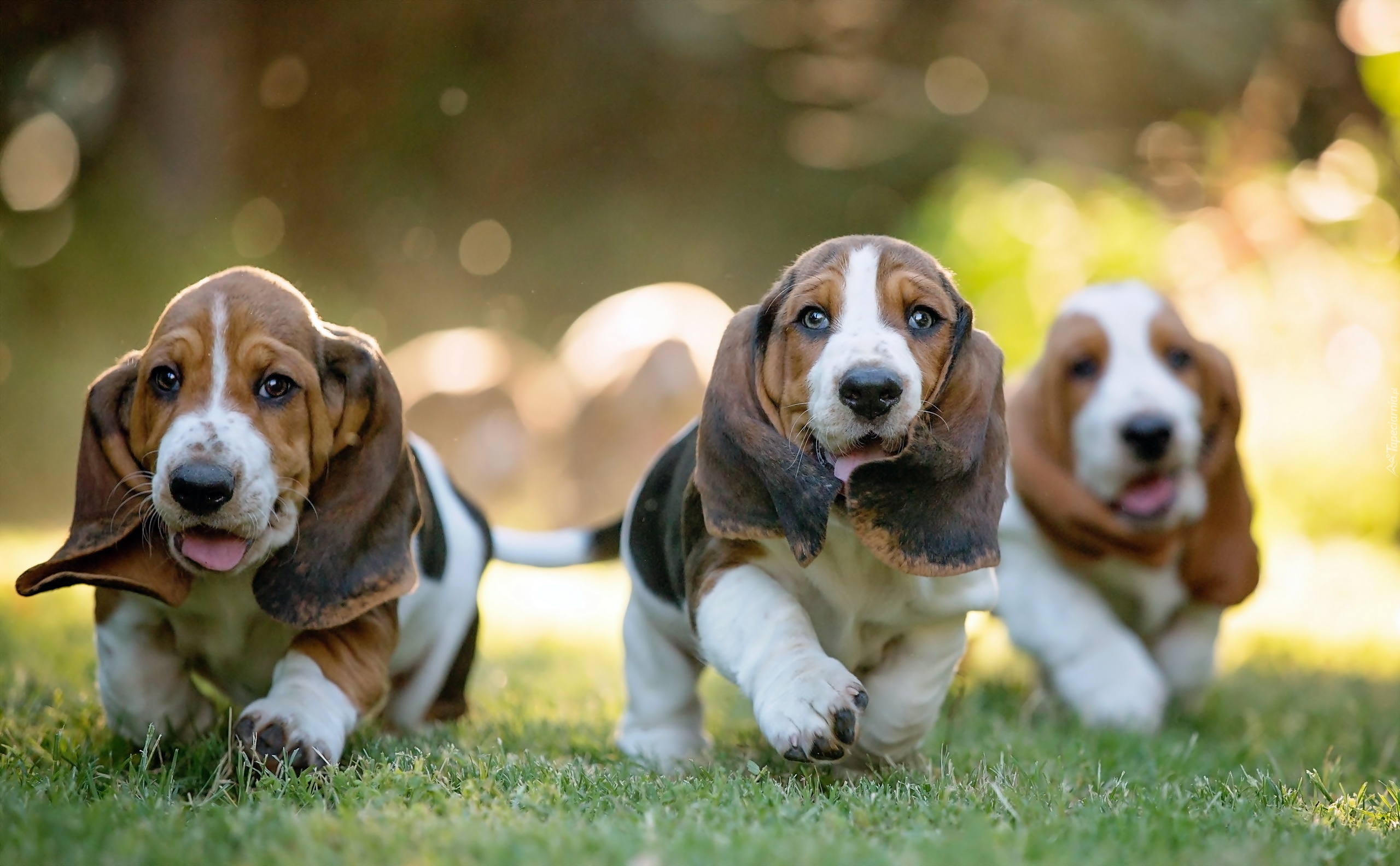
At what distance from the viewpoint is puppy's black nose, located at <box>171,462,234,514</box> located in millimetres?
3375

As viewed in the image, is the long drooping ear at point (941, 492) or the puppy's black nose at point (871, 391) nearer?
the puppy's black nose at point (871, 391)

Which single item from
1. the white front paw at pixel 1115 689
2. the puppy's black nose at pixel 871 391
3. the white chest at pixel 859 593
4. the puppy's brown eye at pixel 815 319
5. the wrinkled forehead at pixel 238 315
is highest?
the puppy's brown eye at pixel 815 319

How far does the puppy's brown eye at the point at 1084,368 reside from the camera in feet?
17.4

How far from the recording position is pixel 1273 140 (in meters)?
13.6

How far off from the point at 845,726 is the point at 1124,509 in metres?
2.38

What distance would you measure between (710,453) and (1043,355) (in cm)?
239

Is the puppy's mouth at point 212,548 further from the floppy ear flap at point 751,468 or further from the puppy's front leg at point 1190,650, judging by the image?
the puppy's front leg at point 1190,650

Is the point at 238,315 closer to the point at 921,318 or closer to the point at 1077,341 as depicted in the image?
the point at 921,318

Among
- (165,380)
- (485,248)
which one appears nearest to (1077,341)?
(165,380)

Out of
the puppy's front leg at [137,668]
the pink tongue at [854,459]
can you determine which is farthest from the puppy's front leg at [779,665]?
the puppy's front leg at [137,668]

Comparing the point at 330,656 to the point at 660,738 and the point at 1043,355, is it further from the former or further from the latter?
the point at 1043,355

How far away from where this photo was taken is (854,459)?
3396 mm

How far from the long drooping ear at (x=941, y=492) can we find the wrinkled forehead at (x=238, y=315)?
156 cm

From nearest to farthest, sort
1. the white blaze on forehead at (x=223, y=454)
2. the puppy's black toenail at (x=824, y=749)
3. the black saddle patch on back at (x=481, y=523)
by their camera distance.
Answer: the puppy's black toenail at (x=824, y=749) < the white blaze on forehead at (x=223, y=454) < the black saddle patch on back at (x=481, y=523)
